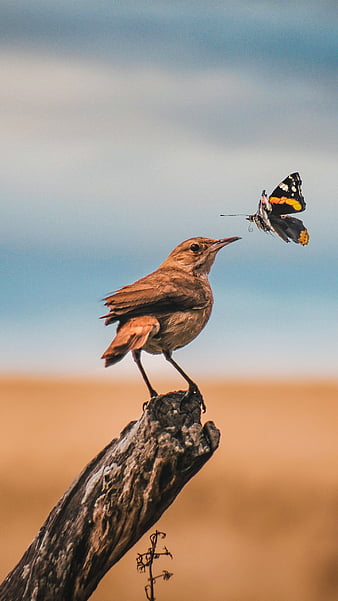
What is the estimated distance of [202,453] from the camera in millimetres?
4328

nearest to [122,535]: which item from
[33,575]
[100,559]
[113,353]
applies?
[100,559]

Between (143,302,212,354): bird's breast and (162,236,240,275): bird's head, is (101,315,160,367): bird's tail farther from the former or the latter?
(162,236,240,275): bird's head

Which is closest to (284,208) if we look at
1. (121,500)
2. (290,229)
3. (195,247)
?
(290,229)

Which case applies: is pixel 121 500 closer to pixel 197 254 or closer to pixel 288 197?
pixel 197 254

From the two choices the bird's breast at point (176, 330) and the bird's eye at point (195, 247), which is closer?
the bird's breast at point (176, 330)

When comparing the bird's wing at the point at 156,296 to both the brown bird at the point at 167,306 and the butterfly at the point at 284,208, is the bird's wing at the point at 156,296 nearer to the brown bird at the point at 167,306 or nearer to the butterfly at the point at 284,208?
the brown bird at the point at 167,306

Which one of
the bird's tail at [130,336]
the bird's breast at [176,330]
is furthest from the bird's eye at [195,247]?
the bird's tail at [130,336]

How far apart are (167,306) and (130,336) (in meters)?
0.43

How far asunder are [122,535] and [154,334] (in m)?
1.26

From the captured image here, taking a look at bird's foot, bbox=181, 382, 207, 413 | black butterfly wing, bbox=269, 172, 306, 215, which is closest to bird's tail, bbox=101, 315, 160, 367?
bird's foot, bbox=181, 382, 207, 413

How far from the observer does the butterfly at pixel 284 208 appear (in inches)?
204

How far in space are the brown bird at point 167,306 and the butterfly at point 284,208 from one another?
51 centimetres

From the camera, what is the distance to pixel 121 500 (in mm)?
4438

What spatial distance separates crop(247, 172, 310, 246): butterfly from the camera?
5.17m
